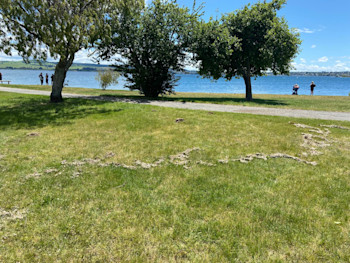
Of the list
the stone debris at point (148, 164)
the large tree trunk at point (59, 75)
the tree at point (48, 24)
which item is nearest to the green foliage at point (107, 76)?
the large tree trunk at point (59, 75)

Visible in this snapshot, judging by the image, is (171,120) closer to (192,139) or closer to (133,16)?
(192,139)

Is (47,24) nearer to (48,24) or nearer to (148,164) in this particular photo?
(48,24)

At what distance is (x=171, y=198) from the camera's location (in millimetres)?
4668

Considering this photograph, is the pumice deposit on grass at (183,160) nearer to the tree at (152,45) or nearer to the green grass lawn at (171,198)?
the green grass lawn at (171,198)

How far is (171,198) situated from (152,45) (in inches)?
795

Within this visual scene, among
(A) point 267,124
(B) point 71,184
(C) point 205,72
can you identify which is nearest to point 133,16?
(C) point 205,72

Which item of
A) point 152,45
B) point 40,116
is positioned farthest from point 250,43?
point 40,116

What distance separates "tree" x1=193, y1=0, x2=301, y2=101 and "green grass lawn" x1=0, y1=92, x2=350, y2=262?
17.2 metres

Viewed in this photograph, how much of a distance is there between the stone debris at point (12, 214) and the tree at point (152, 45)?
64.5 ft

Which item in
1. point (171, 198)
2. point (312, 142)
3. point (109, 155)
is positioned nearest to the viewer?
point (171, 198)

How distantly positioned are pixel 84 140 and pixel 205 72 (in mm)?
20306

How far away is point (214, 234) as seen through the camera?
3660 millimetres

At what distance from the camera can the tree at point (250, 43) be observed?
24.0m

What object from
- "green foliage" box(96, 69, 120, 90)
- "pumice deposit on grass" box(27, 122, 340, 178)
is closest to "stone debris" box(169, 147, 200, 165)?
"pumice deposit on grass" box(27, 122, 340, 178)
